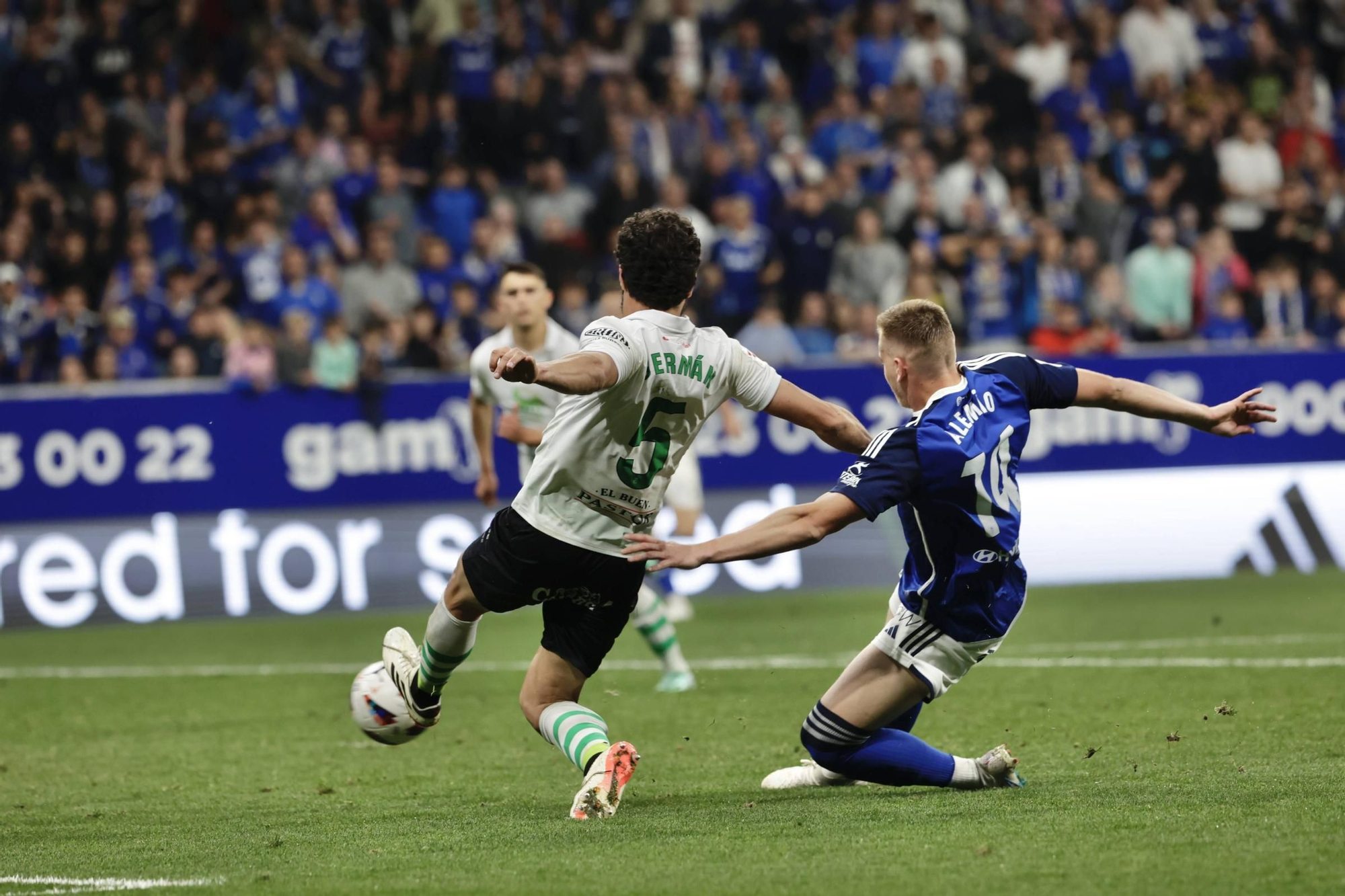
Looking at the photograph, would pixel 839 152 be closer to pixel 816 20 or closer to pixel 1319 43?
pixel 816 20

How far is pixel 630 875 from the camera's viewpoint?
5.14m

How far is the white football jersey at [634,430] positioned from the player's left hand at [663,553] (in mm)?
666

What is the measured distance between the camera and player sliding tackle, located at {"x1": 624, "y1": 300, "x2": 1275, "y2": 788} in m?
6.01

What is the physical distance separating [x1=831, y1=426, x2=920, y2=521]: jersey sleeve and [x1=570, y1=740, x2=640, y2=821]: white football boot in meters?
1.16

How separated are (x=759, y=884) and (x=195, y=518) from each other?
31.4ft

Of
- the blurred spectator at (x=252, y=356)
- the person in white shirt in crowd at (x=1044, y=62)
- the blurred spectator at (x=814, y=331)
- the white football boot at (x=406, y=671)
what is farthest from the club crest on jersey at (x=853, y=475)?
the person in white shirt in crowd at (x=1044, y=62)

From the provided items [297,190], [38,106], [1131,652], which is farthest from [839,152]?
[1131,652]

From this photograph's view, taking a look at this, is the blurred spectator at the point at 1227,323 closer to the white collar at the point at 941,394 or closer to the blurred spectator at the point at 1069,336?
the blurred spectator at the point at 1069,336

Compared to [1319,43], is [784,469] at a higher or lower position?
lower

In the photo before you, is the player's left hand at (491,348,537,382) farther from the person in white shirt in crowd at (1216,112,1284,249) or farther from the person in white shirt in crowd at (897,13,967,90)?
the person in white shirt in crowd at (1216,112,1284,249)

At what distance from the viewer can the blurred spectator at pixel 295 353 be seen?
49.7ft

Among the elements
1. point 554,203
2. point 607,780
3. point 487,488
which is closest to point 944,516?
point 607,780

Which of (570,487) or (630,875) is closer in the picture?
(630,875)

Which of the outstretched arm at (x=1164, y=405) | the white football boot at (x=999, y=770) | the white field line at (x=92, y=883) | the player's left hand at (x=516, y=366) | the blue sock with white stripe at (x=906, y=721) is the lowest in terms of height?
the white football boot at (x=999, y=770)
